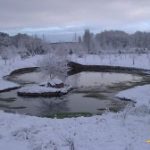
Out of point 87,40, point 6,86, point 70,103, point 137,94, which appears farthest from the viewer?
point 87,40

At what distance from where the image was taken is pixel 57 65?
45.8 m

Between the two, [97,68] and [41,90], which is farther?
[97,68]

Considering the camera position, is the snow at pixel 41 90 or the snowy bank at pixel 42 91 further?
the snow at pixel 41 90

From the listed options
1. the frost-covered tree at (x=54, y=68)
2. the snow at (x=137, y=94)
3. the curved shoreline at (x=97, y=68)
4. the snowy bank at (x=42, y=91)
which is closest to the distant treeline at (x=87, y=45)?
the curved shoreline at (x=97, y=68)

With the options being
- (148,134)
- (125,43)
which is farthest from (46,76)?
(125,43)

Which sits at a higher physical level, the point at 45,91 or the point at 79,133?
the point at 79,133

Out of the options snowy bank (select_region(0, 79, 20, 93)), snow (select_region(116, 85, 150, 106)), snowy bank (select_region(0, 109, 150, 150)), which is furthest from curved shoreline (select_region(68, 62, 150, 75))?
snowy bank (select_region(0, 109, 150, 150))

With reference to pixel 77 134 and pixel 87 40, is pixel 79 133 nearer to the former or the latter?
pixel 77 134

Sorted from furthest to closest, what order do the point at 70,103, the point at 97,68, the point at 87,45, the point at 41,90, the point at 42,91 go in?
the point at 87,45 → the point at 97,68 → the point at 41,90 → the point at 42,91 → the point at 70,103

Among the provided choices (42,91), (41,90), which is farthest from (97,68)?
(42,91)

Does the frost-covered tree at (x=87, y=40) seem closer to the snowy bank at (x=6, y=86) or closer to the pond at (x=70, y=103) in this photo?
the snowy bank at (x=6, y=86)

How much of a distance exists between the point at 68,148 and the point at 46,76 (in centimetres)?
3882

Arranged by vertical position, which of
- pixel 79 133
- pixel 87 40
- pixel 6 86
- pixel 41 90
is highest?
pixel 87 40

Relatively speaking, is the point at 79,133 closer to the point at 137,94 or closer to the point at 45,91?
the point at 137,94
